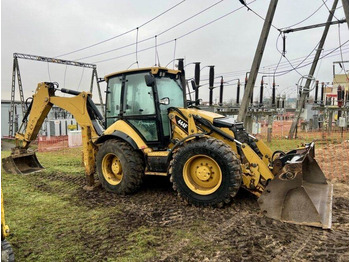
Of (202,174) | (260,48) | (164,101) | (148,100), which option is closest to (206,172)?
(202,174)

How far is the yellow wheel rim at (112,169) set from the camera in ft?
18.0

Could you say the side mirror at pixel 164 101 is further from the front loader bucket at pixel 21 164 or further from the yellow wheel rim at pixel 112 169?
the front loader bucket at pixel 21 164

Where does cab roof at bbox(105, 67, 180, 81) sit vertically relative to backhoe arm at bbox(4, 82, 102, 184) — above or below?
above

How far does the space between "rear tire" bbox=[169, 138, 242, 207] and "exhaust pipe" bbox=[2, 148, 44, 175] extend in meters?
4.84

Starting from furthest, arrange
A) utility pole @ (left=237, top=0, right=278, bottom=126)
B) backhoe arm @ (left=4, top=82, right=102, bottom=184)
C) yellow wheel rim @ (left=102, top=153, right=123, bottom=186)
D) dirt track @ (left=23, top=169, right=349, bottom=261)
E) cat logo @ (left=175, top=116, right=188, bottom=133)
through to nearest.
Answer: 1. utility pole @ (left=237, top=0, right=278, bottom=126)
2. backhoe arm @ (left=4, top=82, right=102, bottom=184)
3. yellow wheel rim @ (left=102, top=153, right=123, bottom=186)
4. cat logo @ (left=175, top=116, right=188, bottom=133)
5. dirt track @ (left=23, top=169, right=349, bottom=261)

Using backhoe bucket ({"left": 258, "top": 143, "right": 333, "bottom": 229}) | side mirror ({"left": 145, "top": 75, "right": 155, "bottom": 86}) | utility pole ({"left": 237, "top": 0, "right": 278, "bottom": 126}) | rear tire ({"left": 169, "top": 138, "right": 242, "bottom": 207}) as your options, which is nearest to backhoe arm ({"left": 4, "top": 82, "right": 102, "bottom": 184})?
side mirror ({"left": 145, "top": 75, "right": 155, "bottom": 86})

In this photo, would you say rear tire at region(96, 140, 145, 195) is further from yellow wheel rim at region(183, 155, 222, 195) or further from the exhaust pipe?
the exhaust pipe

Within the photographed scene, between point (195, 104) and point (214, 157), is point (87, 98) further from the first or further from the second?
point (214, 157)

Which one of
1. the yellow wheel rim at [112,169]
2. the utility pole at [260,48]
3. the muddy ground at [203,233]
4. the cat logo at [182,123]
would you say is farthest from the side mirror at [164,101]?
the utility pole at [260,48]

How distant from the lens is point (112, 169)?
5574 mm

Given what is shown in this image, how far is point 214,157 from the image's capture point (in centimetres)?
426

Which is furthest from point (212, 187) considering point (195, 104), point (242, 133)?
point (195, 104)

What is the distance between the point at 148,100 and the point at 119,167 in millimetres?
1445

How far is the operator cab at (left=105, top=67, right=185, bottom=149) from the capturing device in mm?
5234
